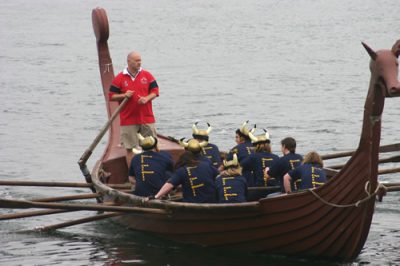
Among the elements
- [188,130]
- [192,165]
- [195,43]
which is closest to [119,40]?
[195,43]

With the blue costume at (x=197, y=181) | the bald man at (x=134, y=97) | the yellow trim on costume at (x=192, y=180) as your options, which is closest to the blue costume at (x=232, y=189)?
the blue costume at (x=197, y=181)

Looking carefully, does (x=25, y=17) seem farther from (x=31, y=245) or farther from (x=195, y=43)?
(x=31, y=245)

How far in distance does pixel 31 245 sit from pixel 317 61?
24.4 m

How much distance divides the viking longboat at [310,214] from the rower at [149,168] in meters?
0.36

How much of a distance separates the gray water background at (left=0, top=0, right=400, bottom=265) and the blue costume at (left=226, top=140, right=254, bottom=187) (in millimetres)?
1418

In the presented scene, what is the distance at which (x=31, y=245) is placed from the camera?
16062mm

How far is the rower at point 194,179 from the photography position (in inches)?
551

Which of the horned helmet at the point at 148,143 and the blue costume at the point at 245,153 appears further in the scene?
the blue costume at the point at 245,153

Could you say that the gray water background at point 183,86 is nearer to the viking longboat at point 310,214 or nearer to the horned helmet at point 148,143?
the viking longboat at point 310,214

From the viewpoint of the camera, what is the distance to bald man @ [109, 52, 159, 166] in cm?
1656

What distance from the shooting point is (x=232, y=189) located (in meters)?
13.8

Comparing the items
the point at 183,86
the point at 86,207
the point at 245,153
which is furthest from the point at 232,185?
the point at 183,86

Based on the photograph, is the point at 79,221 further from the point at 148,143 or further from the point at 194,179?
the point at 194,179

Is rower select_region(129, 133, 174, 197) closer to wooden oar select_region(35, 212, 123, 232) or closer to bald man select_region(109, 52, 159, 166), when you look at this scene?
wooden oar select_region(35, 212, 123, 232)
